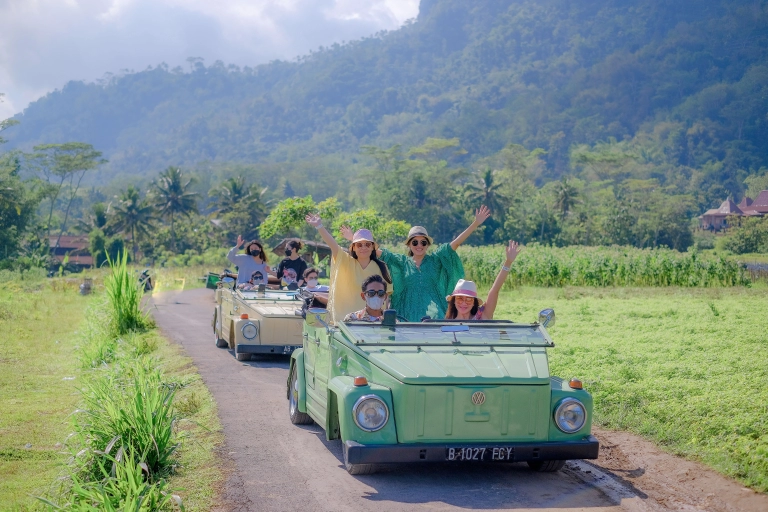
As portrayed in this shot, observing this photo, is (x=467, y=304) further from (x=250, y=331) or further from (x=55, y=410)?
(x=55, y=410)

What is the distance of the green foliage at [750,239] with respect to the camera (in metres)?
52.8

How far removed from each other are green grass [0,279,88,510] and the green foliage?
4106 centimetres

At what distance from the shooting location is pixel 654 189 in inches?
3883

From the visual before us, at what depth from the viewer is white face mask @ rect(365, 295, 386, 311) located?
8.31m

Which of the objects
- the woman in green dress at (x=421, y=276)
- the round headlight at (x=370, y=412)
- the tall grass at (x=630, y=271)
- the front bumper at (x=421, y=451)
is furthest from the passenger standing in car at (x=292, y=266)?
the tall grass at (x=630, y=271)

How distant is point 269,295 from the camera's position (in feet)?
48.3

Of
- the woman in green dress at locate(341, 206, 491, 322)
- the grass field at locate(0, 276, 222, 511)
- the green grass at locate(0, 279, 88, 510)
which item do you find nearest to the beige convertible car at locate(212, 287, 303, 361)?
the grass field at locate(0, 276, 222, 511)

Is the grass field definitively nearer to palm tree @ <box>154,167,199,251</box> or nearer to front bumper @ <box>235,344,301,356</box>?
front bumper @ <box>235,344,301,356</box>

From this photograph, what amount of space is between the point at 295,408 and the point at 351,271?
5.18ft

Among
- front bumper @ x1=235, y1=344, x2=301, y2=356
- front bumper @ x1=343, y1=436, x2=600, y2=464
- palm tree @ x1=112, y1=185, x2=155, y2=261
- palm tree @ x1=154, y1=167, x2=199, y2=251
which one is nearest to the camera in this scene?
front bumper @ x1=343, y1=436, x2=600, y2=464

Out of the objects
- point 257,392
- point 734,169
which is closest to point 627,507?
point 257,392

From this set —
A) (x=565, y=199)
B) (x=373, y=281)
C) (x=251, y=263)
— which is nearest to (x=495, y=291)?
(x=373, y=281)

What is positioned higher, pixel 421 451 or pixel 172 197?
pixel 172 197

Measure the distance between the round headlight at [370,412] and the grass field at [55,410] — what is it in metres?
1.28
